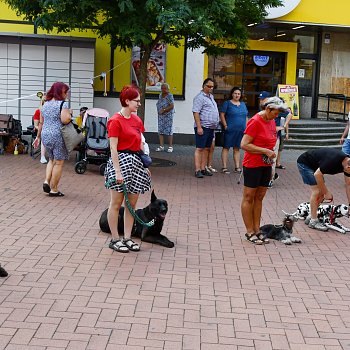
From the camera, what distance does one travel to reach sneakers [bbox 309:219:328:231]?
28.6 ft

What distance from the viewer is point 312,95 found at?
2116cm

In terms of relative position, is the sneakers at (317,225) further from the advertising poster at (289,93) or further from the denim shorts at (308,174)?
the advertising poster at (289,93)

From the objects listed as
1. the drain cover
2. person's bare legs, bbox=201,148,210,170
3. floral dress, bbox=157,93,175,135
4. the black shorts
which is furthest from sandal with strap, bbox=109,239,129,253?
floral dress, bbox=157,93,175,135

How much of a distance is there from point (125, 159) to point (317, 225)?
3.14m

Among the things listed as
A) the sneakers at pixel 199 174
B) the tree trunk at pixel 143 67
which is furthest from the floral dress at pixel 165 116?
the sneakers at pixel 199 174

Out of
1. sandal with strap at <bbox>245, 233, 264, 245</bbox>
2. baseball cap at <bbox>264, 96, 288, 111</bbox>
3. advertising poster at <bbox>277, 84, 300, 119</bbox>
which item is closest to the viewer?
baseball cap at <bbox>264, 96, 288, 111</bbox>

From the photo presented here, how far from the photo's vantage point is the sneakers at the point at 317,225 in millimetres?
8711

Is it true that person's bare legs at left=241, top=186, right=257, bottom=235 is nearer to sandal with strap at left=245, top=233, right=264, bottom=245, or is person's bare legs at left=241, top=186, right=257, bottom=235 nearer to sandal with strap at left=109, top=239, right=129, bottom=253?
sandal with strap at left=245, top=233, right=264, bottom=245

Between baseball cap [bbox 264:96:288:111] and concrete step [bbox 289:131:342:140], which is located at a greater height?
baseball cap [bbox 264:96:288:111]

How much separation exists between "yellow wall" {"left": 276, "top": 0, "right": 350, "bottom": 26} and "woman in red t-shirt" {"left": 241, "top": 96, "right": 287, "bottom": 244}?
441 inches

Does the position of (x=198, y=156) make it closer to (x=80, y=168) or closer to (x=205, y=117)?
(x=205, y=117)

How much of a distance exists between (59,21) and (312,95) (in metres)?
11.1

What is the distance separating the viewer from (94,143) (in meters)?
12.5

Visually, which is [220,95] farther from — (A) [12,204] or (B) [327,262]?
(B) [327,262]
